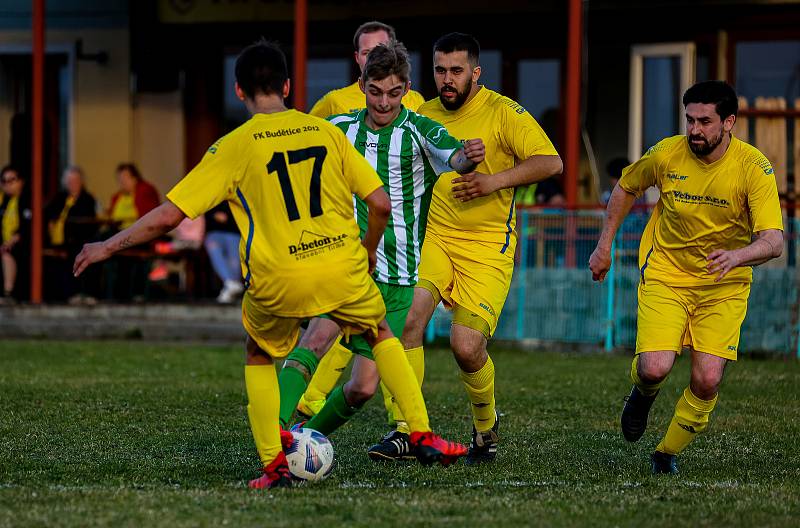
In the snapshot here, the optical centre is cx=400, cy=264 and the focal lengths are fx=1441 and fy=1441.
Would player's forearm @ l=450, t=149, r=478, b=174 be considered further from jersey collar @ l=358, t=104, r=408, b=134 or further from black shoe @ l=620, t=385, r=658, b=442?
black shoe @ l=620, t=385, r=658, b=442

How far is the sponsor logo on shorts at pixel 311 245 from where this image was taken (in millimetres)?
6125

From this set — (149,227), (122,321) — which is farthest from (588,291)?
(149,227)

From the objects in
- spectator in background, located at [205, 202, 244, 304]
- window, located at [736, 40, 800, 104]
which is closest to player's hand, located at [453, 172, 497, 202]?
spectator in background, located at [205, 202, 244, 304]

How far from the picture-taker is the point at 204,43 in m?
19.9

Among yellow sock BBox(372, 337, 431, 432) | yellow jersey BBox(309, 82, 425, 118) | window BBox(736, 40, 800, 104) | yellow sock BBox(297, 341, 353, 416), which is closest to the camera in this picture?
yellow sock BBox(372, 337, 431, 432)

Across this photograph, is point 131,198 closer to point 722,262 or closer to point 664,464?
point 664,464

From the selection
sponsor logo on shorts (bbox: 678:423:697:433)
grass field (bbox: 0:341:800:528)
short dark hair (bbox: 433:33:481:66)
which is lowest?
grass field (bbox: 0:341:800:528)

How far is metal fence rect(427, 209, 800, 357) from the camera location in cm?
1395

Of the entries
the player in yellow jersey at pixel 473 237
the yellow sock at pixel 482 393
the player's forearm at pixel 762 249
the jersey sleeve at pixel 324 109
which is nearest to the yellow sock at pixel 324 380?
the player in yellow jersey at pixel 473 237

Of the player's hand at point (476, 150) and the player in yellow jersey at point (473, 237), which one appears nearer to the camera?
the player's hand at point (476, 150)

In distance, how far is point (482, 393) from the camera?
293 inches

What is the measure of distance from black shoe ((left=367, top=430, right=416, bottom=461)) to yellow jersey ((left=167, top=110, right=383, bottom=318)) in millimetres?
1326

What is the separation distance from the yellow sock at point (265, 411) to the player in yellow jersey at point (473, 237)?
1.08 meters

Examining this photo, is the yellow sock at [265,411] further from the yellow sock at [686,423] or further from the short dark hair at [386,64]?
the yellow sock at [686,423]
